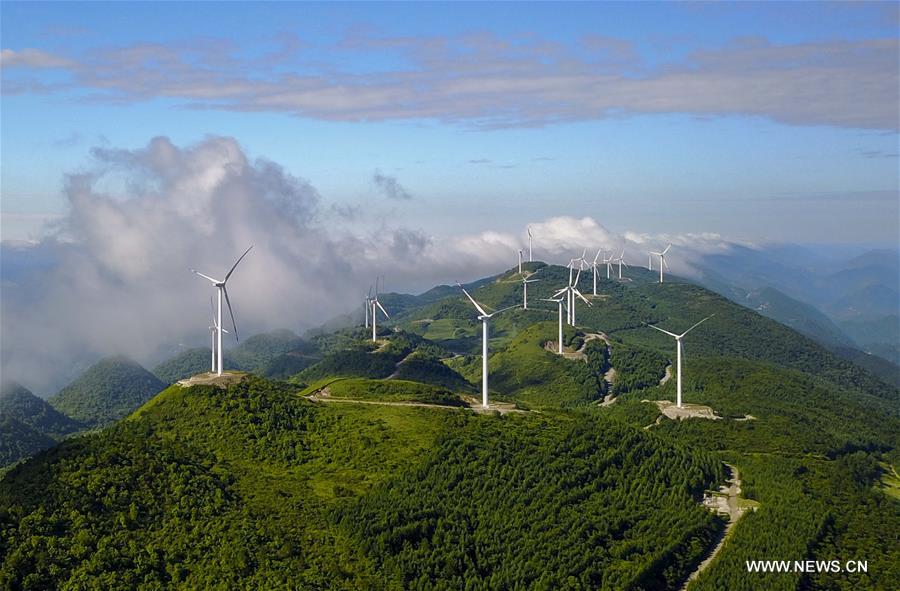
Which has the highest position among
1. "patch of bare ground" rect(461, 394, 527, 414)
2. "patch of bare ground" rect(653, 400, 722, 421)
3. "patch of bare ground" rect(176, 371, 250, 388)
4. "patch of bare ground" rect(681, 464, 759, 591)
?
"patch of bare ground" rect(176, 371, 250, 388)

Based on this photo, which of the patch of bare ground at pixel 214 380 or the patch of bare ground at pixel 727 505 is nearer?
the patch of bare ground at pixel 727 505

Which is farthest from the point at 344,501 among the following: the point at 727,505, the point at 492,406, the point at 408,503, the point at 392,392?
the point at 727,505

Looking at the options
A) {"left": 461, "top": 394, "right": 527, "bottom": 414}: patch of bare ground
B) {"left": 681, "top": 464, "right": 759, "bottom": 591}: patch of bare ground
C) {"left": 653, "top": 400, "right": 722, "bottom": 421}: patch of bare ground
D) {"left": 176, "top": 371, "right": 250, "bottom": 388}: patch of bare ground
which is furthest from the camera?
{"left": 653, "top": 400, "right": 722, "bottom": 421}: patch of bare ground

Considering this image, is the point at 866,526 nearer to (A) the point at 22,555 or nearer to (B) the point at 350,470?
(B) the point at 350,470

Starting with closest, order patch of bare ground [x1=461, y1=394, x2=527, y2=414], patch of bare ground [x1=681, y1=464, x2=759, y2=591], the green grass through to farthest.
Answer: patch of bare ground [x1=681, y1=464, x2=759, y2=591] < patch of bare ground [x1=461, y1=394, x2=527, y2=414] < the green grass

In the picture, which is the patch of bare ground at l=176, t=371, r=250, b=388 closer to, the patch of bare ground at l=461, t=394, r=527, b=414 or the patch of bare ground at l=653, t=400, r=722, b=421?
the patch of bare ground at l=461, t=394, r=527, b=414

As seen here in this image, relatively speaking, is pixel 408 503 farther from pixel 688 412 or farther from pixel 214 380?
pixel 688 412

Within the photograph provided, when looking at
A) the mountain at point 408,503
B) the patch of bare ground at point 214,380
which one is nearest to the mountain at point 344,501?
the mountain at point 408,503

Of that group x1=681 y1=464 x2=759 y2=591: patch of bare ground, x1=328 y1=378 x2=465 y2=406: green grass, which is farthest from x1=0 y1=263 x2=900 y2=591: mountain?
x1=328 y1=378 x2=465 y2=406: green grass

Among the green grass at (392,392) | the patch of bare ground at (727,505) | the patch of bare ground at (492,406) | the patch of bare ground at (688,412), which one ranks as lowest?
the patch of bare ground at (727,505)

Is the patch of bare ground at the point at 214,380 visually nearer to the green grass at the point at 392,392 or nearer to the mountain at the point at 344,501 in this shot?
the mountain at the point at 344,501

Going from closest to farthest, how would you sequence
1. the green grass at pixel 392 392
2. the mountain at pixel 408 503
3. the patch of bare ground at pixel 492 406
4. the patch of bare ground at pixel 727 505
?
the mountain at pixel 408 503, the patch of bare ground at pixel 727 505, the patch of bare ground at pixel 492 406, the green grass at pixel 392 392
